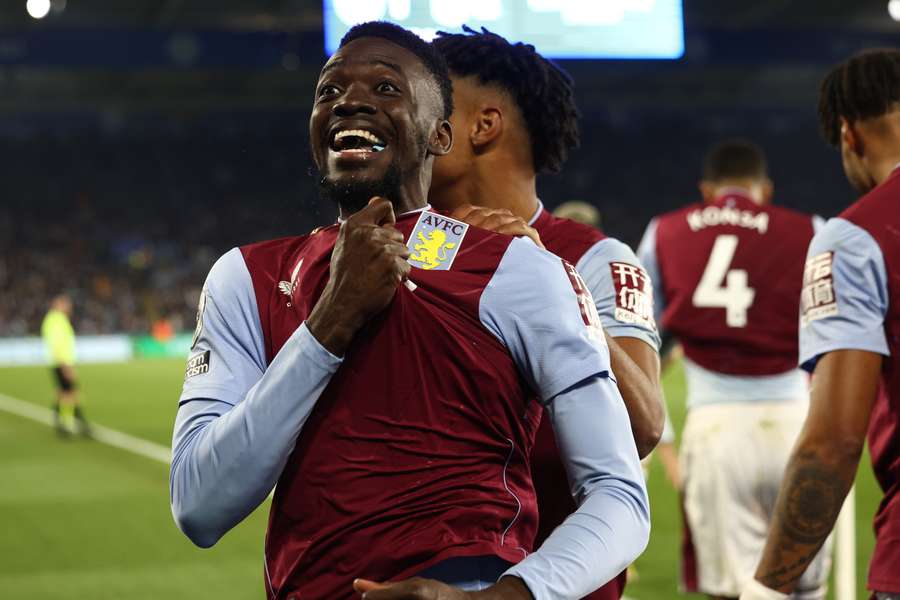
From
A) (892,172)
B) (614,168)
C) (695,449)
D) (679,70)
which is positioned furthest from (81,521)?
(614,168)

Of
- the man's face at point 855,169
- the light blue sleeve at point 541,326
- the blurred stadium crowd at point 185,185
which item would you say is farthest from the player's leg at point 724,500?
the blurred stadium crowd at point 185,185

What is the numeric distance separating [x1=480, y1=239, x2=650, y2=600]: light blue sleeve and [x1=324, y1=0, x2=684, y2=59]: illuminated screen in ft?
8.78

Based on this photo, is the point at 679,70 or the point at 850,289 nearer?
the point at 850,289

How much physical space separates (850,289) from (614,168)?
129 ft

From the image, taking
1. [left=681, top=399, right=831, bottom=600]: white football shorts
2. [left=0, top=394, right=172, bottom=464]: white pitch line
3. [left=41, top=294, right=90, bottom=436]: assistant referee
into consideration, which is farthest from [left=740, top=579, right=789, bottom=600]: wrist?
[left=41, top=294, right=90, bottom=436]: assistant referee

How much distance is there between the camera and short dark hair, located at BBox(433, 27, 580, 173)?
2732mm

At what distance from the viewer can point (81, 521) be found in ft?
31.9

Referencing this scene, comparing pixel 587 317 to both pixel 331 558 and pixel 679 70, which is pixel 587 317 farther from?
pixel 679 70

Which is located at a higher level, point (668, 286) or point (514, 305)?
point (514, 305)

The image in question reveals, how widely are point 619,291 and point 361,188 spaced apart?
0.89m

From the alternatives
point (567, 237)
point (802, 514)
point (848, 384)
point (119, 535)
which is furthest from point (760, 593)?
point (119, 535)

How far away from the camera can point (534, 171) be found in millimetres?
2842

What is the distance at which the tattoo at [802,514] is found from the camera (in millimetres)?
2502

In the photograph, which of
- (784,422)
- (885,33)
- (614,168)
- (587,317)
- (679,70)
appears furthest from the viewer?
(614,168)
